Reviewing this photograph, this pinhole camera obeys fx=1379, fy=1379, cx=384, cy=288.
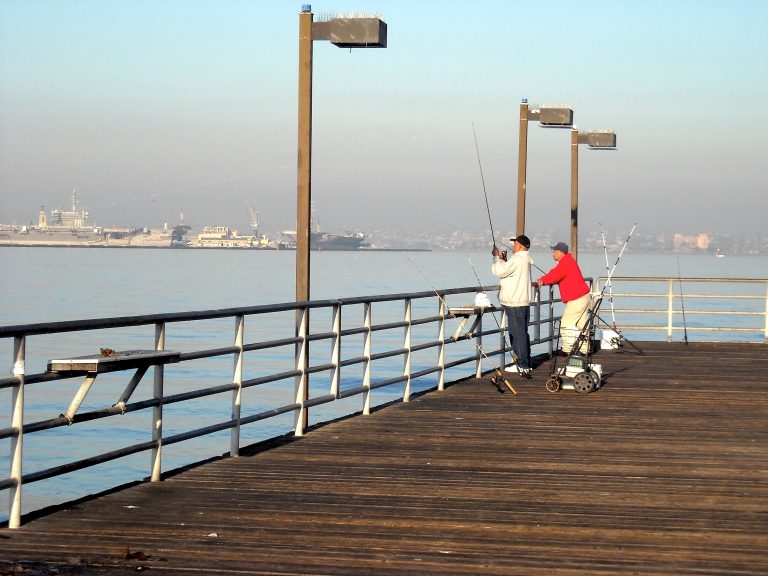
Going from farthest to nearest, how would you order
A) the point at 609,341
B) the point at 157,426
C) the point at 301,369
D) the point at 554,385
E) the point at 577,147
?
1. the point at 577,147
2. the point at 609,341
3. the point at 554,385
4. the point at 301,369
5. the point at 157,426

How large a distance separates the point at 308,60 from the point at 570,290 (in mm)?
5983

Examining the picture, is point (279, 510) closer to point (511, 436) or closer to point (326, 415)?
point (511, 436)

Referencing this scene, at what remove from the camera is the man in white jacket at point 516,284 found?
17656mm

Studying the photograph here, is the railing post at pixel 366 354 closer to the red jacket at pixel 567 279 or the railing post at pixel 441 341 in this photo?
the railing post at pixel 441 341

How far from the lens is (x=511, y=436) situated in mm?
12234

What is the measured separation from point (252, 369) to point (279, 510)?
3519 cm

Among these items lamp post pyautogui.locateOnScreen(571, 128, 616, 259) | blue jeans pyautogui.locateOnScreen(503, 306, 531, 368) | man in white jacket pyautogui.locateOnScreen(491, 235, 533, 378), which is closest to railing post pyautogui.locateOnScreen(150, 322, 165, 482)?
man in white jacket pyautogui.locateOnScreen(491, 235, 533, 378)

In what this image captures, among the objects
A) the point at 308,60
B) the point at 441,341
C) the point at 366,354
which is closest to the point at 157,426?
the point at 366,354

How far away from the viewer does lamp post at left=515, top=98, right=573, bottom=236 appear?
2338 cm

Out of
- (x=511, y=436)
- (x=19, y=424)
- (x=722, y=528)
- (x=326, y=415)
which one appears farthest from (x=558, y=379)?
(x=326, y=415)

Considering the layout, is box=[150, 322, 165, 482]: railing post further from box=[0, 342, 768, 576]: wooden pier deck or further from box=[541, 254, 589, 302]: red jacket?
box=[541, 254, 589, 302]: red jacket

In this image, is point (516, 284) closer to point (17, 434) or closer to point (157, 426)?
point (157, 426)

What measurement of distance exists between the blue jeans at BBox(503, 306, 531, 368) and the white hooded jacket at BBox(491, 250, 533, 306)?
4.3 inches

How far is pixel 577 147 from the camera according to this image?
29422mm
